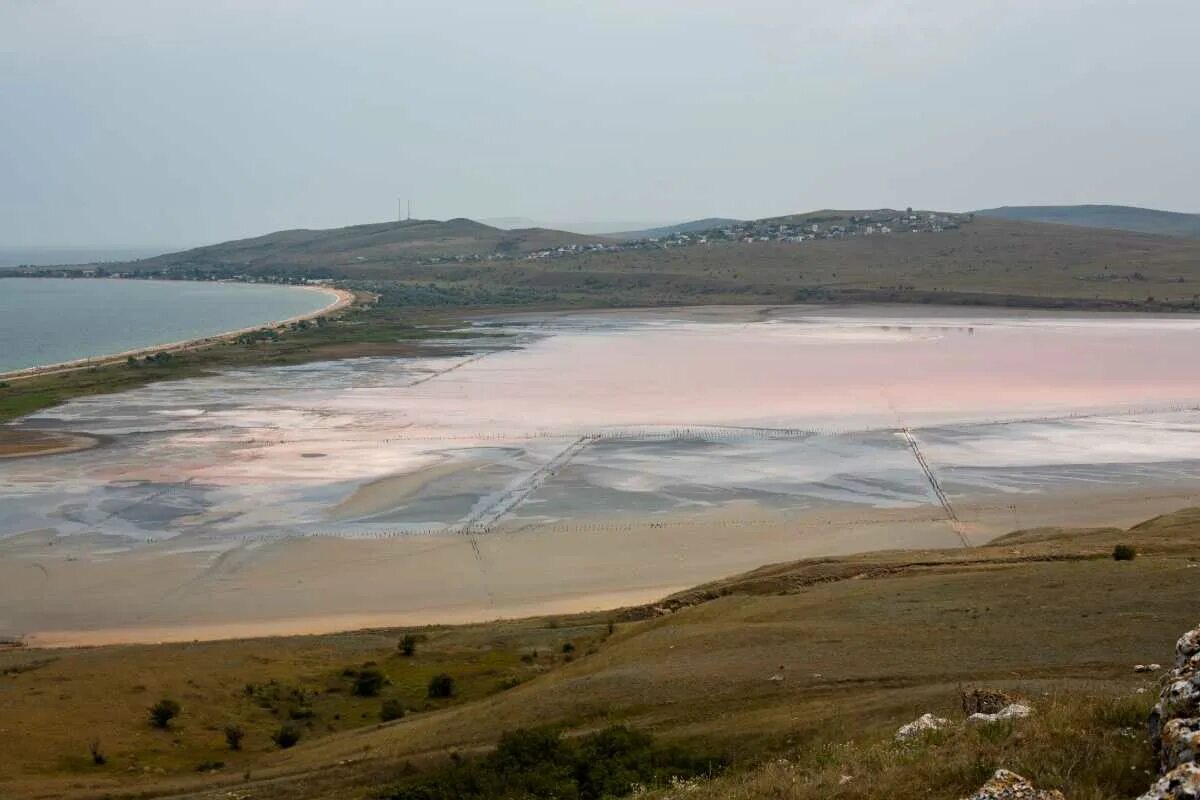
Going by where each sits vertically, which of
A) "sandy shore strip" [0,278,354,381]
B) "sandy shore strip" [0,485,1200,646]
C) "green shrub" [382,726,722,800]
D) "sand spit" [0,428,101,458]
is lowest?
"sandy shore strip" [0,485,1200,646]

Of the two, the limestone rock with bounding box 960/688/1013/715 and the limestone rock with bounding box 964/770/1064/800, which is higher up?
the limestone rock with bounding box 964/770/1064/800

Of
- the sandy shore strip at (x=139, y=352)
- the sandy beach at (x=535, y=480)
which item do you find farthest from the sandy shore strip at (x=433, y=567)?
the sandy shore strip at (x=139, y=352)

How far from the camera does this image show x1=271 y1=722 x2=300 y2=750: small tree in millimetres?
18016

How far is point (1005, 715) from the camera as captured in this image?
10.9 metres

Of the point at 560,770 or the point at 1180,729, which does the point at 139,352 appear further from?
the point at 1180,729

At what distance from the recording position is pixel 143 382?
6738 centimetres

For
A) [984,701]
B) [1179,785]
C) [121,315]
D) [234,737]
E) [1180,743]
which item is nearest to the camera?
[1179,785]

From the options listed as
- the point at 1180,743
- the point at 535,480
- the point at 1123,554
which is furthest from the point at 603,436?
the point at 1180,743

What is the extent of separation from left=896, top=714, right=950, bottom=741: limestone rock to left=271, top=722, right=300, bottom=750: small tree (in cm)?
1016

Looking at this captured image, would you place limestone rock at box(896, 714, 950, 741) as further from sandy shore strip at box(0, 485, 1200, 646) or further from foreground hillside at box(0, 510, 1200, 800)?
sandy shore strip at box(0, 485, 1200, 646)

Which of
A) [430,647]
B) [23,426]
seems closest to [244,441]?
[23,426]

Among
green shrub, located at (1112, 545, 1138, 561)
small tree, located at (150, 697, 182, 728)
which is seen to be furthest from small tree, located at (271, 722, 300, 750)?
green shrub, located at (1112, 545, 1138, 561)

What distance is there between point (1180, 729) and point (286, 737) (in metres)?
13.8

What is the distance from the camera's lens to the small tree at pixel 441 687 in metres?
20.0
